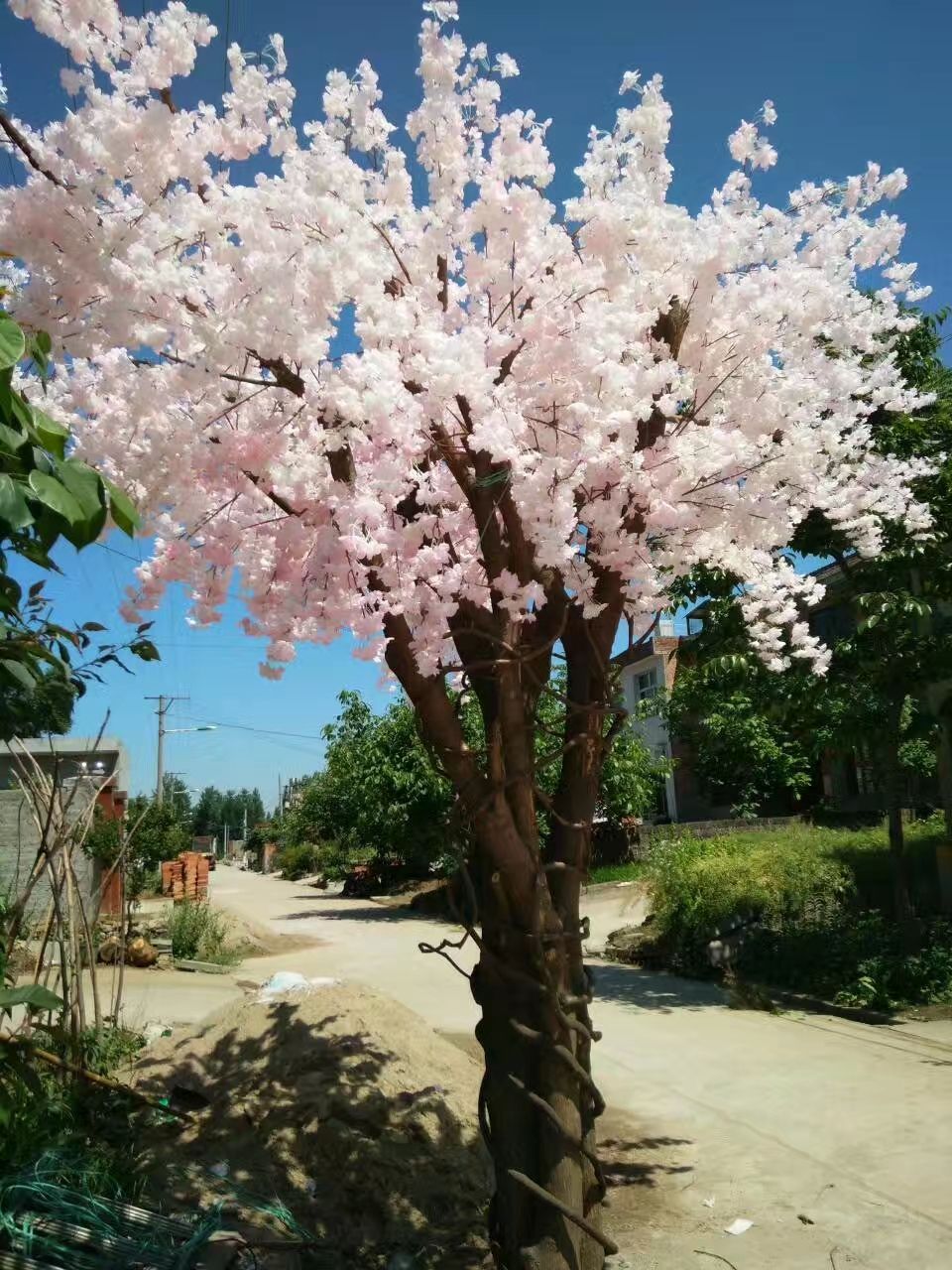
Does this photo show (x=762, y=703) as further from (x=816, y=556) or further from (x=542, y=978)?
(x=542, y=978)

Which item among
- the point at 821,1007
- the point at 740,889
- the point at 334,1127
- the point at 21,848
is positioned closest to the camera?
the point at 334,1127

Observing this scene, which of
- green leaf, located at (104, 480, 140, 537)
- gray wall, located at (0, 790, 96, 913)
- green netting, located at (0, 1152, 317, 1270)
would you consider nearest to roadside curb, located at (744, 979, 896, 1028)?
green netting, located at (0, 1152, 317, 1270)

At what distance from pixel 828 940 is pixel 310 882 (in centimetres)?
3752

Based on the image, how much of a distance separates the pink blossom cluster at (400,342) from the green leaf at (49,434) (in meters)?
1.45

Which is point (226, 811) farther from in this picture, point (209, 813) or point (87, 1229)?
point (87, 1229)

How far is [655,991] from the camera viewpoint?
38.5 ft

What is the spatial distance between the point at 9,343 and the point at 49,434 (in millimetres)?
216

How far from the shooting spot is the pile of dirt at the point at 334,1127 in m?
4.63

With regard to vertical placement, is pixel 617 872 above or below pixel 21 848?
below

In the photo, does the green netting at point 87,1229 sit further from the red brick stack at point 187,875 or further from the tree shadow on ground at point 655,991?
the red brick stack at point 187,875

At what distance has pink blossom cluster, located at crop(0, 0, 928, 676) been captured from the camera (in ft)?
10.9

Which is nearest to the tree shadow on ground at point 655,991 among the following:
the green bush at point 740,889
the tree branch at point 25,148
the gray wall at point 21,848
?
the green bush at point 740,889

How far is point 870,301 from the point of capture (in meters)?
5.40

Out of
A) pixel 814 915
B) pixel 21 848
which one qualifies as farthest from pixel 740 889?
pixel 21 848
